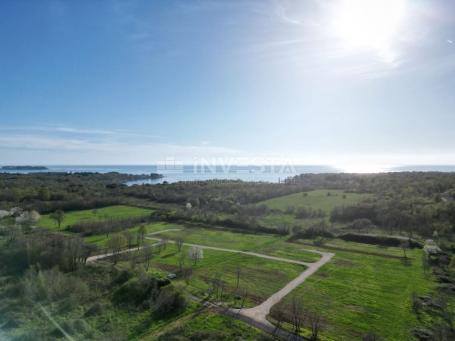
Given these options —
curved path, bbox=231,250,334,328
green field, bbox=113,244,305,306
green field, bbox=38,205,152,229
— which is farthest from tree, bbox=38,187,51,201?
curved path, bbox=231,250,334,328

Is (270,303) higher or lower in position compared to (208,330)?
lower

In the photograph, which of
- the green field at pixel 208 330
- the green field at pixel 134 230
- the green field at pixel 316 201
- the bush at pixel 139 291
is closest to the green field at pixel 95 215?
the green field at pixel 134 230

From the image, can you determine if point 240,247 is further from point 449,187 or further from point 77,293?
point 449,187

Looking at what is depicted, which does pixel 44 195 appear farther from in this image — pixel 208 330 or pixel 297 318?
pixel 297 318

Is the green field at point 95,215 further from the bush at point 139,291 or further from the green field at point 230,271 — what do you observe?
the bush at point 139,291

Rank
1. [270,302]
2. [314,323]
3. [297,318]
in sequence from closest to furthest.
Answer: [297,318] → [314,323] → [270,302]

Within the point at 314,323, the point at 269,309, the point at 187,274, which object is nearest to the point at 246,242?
the point at 187,274

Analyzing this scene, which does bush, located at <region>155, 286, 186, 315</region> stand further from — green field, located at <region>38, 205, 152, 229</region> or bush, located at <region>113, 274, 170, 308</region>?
green field, located at <region>38, 205, 152, 229</region>
